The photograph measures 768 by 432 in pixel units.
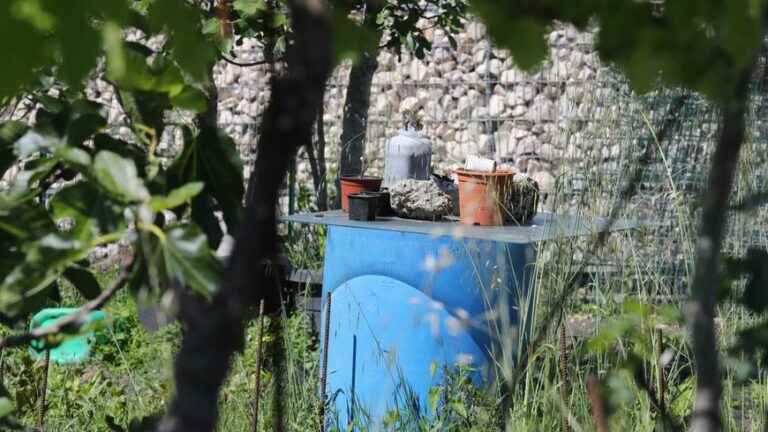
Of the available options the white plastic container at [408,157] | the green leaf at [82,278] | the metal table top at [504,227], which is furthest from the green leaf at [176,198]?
the white plastic container at [408,157]

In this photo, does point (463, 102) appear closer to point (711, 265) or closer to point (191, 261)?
point (191, 261)

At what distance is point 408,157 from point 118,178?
388 cm

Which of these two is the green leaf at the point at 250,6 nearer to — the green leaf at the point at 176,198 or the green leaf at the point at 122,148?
the green leaf at the point at 122,148

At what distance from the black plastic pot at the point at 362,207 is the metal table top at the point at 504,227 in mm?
32

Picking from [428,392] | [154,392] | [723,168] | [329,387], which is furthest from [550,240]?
[723,168]

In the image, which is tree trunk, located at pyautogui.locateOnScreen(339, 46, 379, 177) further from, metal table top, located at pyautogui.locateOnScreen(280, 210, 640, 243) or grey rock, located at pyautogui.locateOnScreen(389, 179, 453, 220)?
grey rock, located at pyautogui.locateOnScreen(389, 179, 453, 220)

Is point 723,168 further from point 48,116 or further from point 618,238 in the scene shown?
point 618,238

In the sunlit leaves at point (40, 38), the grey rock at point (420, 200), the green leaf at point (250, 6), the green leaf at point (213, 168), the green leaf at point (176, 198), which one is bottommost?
the grey rock at point (420, 200)

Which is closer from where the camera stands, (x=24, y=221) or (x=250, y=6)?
(x=24, y=221)

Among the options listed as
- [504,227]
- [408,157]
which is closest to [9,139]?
[504,227]

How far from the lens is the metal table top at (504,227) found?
3.31 m

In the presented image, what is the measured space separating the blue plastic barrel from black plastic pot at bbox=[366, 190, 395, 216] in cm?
24

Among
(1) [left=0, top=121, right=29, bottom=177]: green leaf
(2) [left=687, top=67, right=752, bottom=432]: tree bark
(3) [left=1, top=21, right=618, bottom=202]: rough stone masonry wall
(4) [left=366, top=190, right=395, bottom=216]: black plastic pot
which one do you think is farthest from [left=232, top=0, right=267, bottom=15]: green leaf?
(2) [left=687, top=67, right=752, bottom=432]: tree bark

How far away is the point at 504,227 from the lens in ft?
13.0
